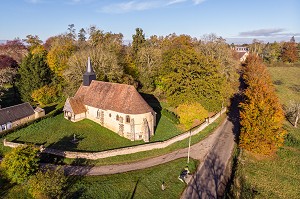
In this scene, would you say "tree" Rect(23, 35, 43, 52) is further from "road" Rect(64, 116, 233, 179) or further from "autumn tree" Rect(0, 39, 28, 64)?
"road" Rect(64, 116, 233, 179)

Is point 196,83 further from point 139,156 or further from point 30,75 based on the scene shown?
point 30,75

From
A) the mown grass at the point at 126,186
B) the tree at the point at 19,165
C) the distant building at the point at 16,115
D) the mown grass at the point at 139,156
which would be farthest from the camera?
the distant building at the point at 16,115

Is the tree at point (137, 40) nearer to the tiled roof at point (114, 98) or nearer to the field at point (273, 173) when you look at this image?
the tiled roof at point (114, 98)

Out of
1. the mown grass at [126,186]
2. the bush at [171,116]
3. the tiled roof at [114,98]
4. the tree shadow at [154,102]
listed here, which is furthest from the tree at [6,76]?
the mown grass at [126,186]

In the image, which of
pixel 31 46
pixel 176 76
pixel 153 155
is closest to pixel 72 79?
pixel 176 76

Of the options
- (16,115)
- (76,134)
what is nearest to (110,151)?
(76,134)
